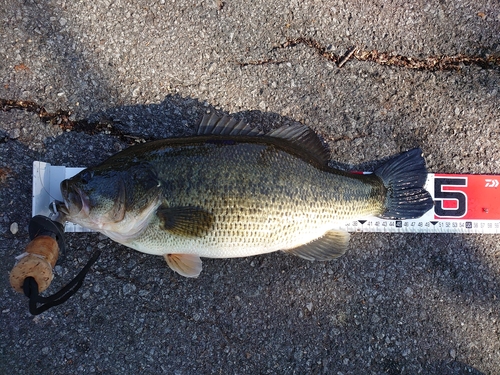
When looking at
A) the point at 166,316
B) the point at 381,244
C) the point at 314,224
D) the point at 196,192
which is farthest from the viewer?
the point at 381,244

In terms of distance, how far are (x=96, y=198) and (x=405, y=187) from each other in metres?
2.34

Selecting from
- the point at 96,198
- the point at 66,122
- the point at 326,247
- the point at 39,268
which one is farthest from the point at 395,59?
the point at 39,268

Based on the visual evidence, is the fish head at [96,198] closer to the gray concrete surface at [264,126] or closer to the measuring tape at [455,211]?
the gray concrete surface at [264,126]

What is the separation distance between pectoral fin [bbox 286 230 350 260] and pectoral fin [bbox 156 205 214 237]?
74 centimetres

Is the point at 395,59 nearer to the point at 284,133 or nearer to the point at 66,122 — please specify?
the point at 284,133

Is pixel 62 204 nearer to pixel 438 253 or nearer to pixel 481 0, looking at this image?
pixel 438 253

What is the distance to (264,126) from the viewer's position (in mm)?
3227

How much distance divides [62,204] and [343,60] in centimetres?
253

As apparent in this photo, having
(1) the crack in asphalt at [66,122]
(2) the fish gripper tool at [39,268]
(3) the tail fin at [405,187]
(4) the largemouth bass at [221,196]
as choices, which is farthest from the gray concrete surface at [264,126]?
(2) the fish gripper tool at [39,268]

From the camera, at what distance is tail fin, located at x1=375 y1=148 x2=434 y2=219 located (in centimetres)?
305

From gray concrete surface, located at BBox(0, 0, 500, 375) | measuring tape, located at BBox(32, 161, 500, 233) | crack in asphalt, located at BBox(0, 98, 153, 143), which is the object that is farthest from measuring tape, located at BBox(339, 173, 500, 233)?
crack in asphalt, located at BBox(0, 98, 153, 143)

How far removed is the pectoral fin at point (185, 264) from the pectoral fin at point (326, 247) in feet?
2.34

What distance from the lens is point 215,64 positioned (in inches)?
127

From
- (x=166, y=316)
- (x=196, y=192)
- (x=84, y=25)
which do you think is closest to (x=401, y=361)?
(x=166, y=316)
